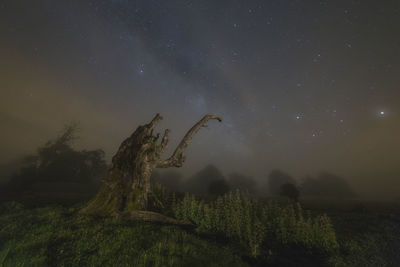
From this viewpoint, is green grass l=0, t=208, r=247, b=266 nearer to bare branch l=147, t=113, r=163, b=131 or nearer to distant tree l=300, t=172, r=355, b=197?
bare branch l=147, t=113, r=163, b=131

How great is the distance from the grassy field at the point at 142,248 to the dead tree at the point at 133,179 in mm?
1630

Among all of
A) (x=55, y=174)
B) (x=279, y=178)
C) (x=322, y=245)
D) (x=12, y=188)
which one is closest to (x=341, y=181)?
(x=279, y=178)

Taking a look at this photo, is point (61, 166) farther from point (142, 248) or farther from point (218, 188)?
point (142, 248)

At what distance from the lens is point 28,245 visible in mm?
5500

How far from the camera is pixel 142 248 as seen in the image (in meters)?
5.61

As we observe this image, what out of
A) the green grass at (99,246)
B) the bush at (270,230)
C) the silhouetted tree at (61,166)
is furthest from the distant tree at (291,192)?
the silhouetted tree at (61,166)

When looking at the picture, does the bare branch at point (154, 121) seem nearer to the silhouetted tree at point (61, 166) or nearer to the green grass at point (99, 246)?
the green grass at point (99, 246)

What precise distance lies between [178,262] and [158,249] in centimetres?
99

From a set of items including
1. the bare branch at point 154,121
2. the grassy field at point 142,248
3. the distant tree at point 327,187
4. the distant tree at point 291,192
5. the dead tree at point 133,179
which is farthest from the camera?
the distant tree at point 327,187

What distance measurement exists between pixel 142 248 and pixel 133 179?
640 centimetres

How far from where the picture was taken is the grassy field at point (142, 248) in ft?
16.2

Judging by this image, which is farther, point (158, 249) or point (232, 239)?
point (232, 239)

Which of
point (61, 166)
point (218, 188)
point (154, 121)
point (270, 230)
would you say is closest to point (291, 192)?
point (218, 188)

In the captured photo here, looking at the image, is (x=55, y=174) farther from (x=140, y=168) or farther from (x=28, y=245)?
(x=28, y=245)
